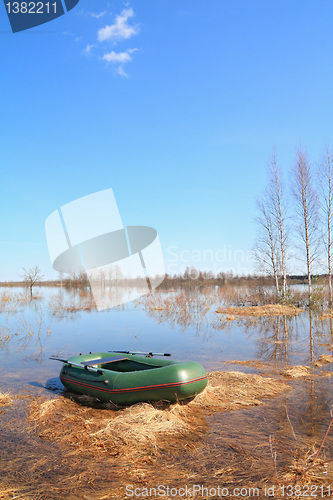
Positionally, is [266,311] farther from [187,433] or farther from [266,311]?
[187,433]

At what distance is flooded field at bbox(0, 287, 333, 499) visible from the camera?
3.68 metres

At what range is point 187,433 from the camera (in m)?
5.05

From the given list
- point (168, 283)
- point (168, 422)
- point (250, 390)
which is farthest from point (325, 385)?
point (168, 283)

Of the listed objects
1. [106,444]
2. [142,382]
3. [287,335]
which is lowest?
[287,335]

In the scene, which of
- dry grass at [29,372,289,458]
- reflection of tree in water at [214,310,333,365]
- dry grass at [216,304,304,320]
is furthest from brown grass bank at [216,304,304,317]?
dry grass at [29,372,289,458]

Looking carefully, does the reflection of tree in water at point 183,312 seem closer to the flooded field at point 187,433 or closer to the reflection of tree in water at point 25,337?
the flooded field at point 187,433

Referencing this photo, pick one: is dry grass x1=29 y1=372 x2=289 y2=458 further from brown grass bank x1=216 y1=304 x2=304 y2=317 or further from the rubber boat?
brown grass bank x1=216 y1=304 x2=304 y2=317

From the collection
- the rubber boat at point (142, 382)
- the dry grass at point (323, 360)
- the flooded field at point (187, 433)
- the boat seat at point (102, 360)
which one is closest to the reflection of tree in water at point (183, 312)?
the flooded field at point (187, 433)

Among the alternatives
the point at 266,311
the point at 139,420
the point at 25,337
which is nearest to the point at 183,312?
the point at 266,311

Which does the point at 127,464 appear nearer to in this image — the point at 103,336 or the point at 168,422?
the point at 168,422

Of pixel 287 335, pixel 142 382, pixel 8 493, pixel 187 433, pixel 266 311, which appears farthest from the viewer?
pixel 266 311

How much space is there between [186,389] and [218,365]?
3870 mm

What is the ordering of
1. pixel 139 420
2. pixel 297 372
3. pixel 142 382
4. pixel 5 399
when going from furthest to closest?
1. pixel 297 372
2. pixel 5 399
3. pixel 142 382
4. pixel 139 420

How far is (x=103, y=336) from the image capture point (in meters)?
14.6
